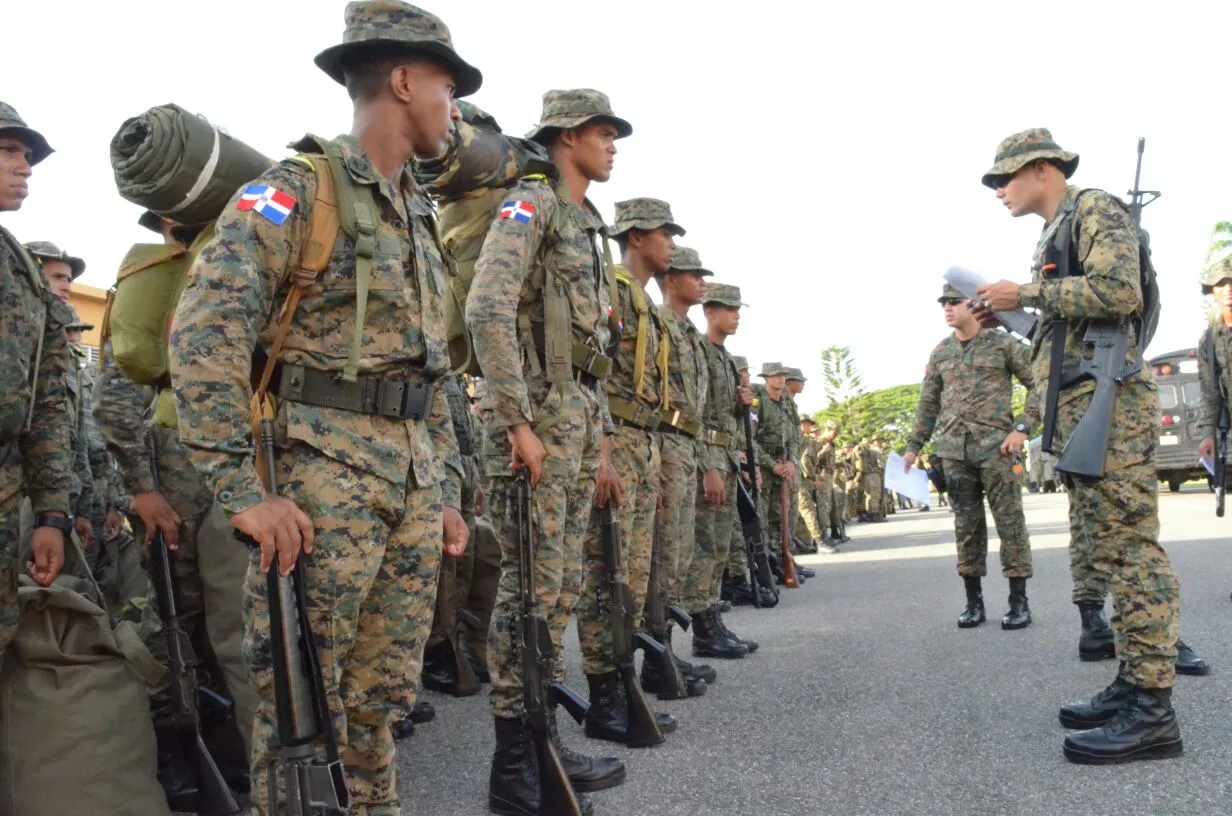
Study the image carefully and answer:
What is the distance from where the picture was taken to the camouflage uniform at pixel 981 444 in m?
7.10

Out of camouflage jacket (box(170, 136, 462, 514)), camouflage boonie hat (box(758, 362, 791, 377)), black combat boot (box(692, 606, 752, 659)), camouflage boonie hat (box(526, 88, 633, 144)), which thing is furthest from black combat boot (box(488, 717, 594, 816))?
camouflage boonie hat (box(758, 362, 791, 377))

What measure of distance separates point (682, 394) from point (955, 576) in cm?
531

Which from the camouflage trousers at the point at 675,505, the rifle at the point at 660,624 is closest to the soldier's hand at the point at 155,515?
the rifle at the point at 660,624

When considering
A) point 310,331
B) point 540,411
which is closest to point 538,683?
point 540,411

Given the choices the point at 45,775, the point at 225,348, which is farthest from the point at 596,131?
the point at 45,775

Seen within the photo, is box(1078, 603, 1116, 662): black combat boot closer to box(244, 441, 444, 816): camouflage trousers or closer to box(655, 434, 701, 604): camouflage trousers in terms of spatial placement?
box(655, 434, 701, 604): camouflage trousers

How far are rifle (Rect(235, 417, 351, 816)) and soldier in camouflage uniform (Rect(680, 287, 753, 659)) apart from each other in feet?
15.0

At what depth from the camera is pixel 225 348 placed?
2295 mm

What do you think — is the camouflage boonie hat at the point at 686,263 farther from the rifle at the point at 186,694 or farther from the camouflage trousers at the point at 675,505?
the rifle at the point at 186,694

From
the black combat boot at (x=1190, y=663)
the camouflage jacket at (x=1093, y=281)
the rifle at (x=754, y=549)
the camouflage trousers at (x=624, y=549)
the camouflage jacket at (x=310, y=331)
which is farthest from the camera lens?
the rifle at (x=754, y=549)

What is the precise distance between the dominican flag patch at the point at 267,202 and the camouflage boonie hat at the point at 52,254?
12.5ft

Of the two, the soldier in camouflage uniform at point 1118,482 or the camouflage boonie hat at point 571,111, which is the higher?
the camouflage boonie hat at point 571,111

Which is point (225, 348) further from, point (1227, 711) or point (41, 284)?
point (1227, 711)

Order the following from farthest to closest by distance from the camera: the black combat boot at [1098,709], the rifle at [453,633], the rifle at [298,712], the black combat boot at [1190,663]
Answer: the rifle at [453,633] → the black combat boot at [1190,663] → the black combat boot at [1098,709] → the rifle at [298,712]
